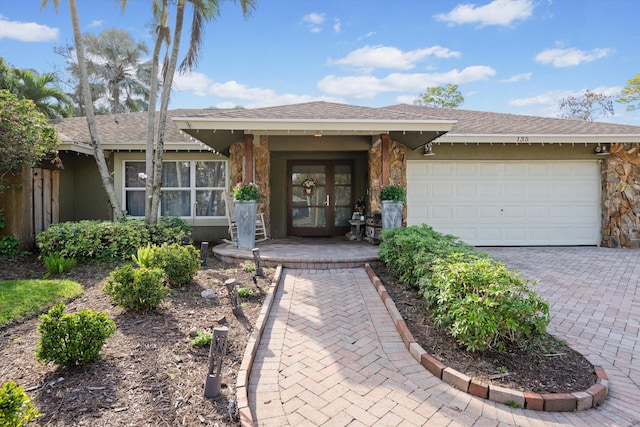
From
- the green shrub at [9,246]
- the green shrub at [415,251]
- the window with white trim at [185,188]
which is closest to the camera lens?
the green shrub at [415,251]

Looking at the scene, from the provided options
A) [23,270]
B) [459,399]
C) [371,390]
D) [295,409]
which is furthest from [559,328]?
[23,270]

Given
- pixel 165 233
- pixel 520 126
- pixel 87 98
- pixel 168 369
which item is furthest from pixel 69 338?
pixel 520 126

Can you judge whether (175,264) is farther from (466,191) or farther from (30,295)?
(466,191)

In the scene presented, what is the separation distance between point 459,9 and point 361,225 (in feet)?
22.4

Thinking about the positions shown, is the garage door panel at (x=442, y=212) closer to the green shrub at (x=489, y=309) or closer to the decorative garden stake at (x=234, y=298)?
the green shrub at (x=489, y=309)

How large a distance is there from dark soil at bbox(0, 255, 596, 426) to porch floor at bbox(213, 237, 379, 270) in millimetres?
1936

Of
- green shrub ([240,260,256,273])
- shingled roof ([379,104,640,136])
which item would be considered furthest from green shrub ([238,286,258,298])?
shingled roof ([379,104,640,136])

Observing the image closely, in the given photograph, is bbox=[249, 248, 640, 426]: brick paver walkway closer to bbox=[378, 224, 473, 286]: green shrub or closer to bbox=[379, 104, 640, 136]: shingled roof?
bbox=[378, 224, 473, 286]: green shrub

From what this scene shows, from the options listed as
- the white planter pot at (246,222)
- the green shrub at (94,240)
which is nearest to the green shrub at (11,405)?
the green shrub at (94,240)

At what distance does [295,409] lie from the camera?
2164mm

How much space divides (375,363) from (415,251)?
204cm

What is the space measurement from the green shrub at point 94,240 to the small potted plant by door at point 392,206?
4.11m

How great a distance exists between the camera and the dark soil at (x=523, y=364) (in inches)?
94.0

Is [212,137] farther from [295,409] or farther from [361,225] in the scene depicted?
[295,409]
